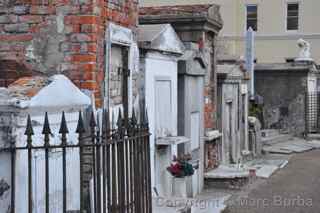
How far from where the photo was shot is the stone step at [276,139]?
63.8 feet

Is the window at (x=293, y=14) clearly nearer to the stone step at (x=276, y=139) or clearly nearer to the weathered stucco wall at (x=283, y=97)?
the weathered stucco wall at (x=283, y=97)

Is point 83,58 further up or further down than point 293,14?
further down

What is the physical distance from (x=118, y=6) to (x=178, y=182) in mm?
2834

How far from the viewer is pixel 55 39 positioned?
21.9ft

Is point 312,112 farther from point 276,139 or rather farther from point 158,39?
point 158,39

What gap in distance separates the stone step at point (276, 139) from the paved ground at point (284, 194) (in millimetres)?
4328

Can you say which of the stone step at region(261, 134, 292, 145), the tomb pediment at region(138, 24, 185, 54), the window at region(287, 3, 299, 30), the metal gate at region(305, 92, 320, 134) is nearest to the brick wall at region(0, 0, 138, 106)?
the tomb pediment at region(138, 24, 185, 54)

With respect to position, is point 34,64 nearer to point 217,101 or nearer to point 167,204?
point 167,204


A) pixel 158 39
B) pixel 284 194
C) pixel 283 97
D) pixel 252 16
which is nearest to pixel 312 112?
pixel 283 97

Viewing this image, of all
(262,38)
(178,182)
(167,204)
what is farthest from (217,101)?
(262,38)

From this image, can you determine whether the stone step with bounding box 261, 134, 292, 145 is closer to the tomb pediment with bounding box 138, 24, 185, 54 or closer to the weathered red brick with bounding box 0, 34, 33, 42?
the tomb pediment with bounding box 138, 24, 185, 54

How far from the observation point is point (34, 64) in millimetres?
6754

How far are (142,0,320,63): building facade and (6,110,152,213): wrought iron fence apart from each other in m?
29.7

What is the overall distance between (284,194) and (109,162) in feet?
23.8
